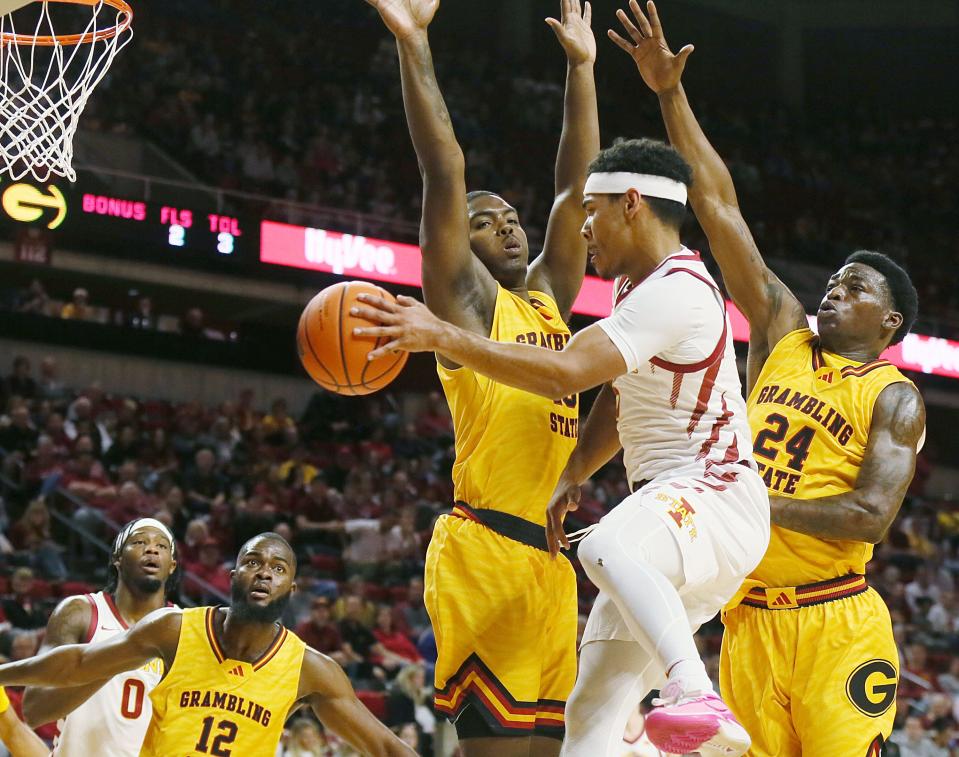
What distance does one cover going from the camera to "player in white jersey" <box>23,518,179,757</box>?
6.11 metres

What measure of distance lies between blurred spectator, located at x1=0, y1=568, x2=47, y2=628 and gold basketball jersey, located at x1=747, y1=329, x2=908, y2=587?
672 cm

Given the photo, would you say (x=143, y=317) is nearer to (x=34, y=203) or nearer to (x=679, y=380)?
(x=34, y=203)

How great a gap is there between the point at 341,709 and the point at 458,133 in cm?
1666

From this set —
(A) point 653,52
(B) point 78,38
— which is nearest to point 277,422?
(B) point 78,38

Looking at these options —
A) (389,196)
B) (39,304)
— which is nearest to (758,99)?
(389,196)

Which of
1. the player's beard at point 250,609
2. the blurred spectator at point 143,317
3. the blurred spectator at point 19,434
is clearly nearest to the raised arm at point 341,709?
the player's beard at point 250,609

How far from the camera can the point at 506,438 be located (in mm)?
4773

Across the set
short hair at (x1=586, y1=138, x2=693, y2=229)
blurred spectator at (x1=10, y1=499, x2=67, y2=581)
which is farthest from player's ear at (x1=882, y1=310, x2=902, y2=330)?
blurred spectator at (x1=10, y1=499, x2=67, y2=581)

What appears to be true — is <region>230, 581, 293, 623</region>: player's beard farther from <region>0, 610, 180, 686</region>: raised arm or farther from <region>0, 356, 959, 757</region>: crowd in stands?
<region>0, 356, 959, 757</region>: crowd in stands

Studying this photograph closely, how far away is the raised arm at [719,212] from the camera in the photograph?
17.5 feet

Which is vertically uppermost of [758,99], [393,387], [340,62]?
[758,99]

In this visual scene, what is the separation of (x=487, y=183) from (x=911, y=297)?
51.3 ft

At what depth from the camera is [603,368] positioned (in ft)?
12.4

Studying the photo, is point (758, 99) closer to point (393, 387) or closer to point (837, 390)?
point (393, 387)
